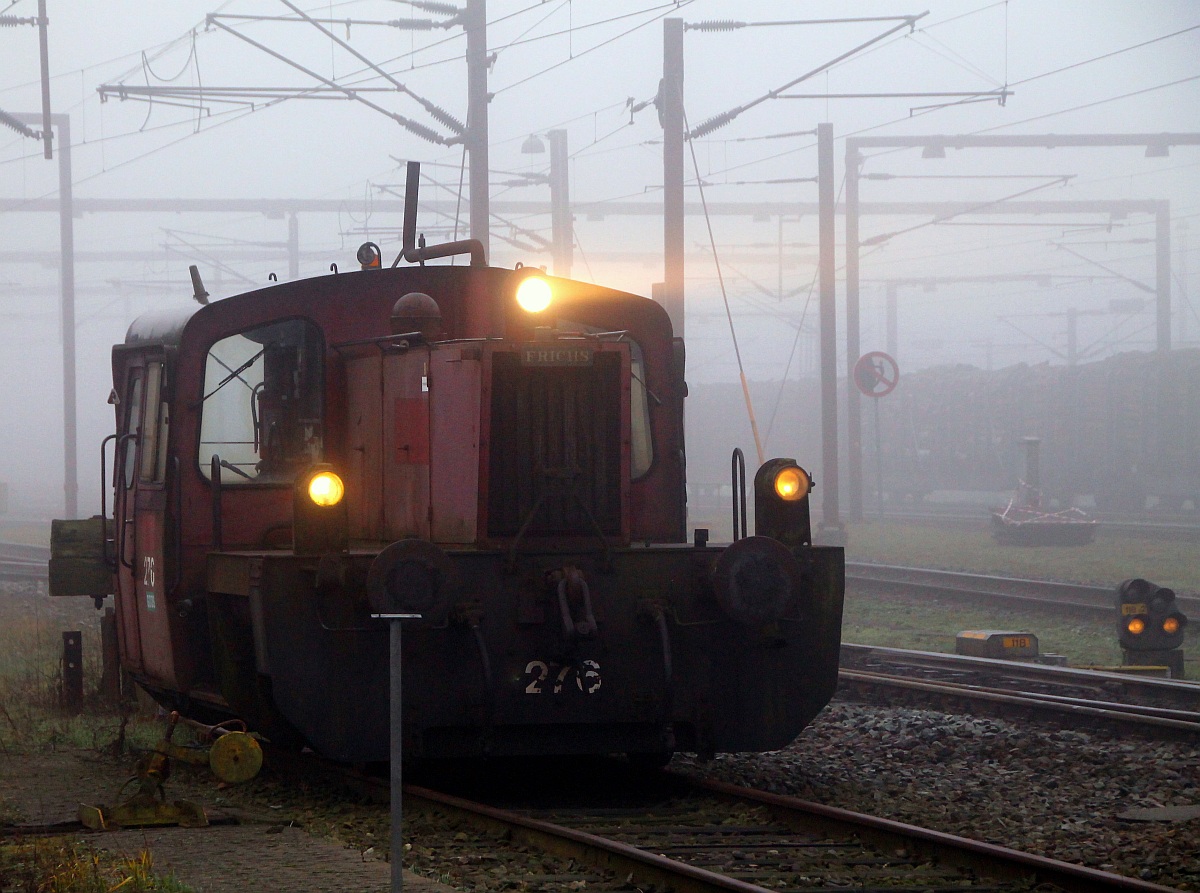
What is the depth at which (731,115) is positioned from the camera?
22.8 m

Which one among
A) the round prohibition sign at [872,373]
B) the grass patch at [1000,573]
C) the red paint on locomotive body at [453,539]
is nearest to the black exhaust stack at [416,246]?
the red paint on locomotive body at [453,539]

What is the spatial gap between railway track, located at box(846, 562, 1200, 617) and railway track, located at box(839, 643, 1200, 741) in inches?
170

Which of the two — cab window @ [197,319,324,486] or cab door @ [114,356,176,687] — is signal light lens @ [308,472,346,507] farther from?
cab door @ [114,356,176,687]

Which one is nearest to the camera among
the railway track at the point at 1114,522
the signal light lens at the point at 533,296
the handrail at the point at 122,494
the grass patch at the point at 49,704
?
the signal light lens at the point at 533,296

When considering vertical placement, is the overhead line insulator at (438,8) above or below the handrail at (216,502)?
above

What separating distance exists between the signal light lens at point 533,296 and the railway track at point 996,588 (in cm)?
1049

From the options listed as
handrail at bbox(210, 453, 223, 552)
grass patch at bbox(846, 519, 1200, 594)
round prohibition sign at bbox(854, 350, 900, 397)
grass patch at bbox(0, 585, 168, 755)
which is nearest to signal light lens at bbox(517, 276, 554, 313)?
handrail at bbox(210, 453, 223, 552)

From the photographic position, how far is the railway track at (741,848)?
17.4 ft

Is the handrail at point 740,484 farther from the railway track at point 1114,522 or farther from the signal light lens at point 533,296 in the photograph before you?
the railway track at point 1114,522

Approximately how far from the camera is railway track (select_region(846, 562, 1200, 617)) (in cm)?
1639

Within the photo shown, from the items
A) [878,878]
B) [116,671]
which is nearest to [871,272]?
[116,671]

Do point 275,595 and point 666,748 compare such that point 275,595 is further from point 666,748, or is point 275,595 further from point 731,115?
point 731,115

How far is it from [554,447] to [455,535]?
0.62 metres

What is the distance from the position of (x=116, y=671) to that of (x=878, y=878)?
6666 mm
